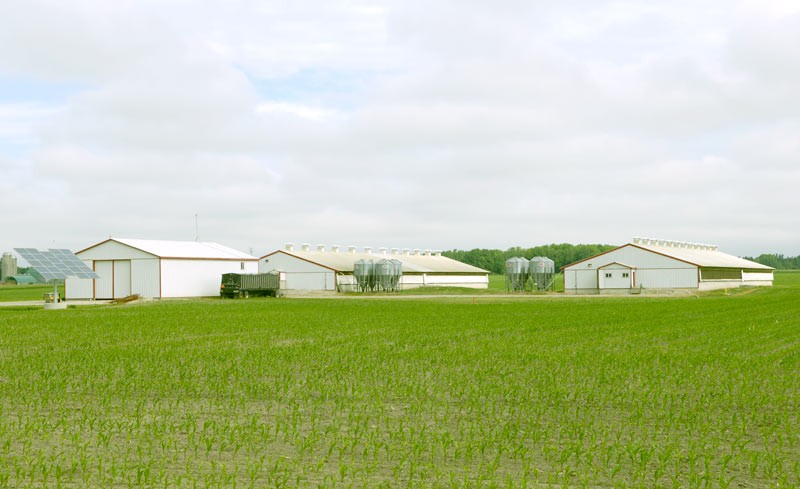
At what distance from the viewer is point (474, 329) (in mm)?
31016

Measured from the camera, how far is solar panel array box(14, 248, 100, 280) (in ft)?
173

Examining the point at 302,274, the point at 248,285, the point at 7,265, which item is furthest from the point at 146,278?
the point at 7,265

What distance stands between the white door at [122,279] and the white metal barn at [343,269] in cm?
1889

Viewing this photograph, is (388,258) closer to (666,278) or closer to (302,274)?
(302,274)

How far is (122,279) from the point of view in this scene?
215ft

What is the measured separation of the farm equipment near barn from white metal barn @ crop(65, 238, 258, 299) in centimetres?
218

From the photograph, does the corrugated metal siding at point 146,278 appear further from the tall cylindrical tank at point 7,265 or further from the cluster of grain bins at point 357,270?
the tall cylindrical tank at point 7,265

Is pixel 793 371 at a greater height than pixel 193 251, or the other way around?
pixel 193 251

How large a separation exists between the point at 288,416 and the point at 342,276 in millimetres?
69814

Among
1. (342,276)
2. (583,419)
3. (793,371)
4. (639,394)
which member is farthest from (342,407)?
(342,276)

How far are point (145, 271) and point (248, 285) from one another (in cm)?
867

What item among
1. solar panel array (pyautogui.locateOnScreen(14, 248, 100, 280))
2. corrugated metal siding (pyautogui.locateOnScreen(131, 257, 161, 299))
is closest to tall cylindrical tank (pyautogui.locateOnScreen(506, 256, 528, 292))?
corrugated metal siding (pyautogui.locateOnScreen(131, 257, 161, 299))

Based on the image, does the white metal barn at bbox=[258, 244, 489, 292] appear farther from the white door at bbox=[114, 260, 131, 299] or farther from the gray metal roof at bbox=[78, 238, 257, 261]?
the white door at bbox=[114, 260, 131, 299]

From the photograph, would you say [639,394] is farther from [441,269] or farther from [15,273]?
[15,273]
